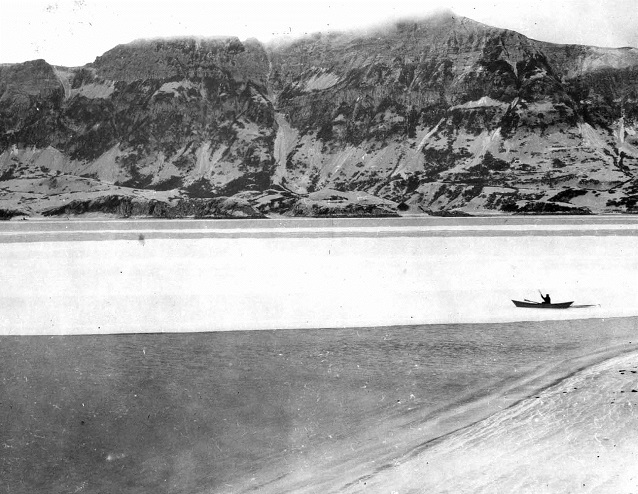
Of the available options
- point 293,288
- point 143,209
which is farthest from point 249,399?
point 143,209

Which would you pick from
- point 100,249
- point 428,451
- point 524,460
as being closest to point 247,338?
point 428,451

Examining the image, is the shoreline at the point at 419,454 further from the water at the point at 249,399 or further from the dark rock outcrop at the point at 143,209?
the dark rock outcrop at the point at 143,209

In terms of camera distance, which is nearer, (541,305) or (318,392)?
(318,392)

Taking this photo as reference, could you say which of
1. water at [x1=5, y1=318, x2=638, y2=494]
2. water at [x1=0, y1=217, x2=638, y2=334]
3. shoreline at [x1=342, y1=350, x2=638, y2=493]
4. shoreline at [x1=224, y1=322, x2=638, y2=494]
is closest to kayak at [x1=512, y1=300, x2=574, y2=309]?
water at [x1=0, y1=217, x2=638, y2=334]

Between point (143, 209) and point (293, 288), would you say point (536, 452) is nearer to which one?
point (293, 288)

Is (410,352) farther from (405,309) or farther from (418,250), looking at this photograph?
(418,250)

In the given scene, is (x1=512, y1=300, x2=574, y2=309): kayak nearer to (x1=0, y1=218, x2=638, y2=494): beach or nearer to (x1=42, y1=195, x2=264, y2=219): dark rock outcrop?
(x1=0, y1=218, x2=638, y2=494): beach
